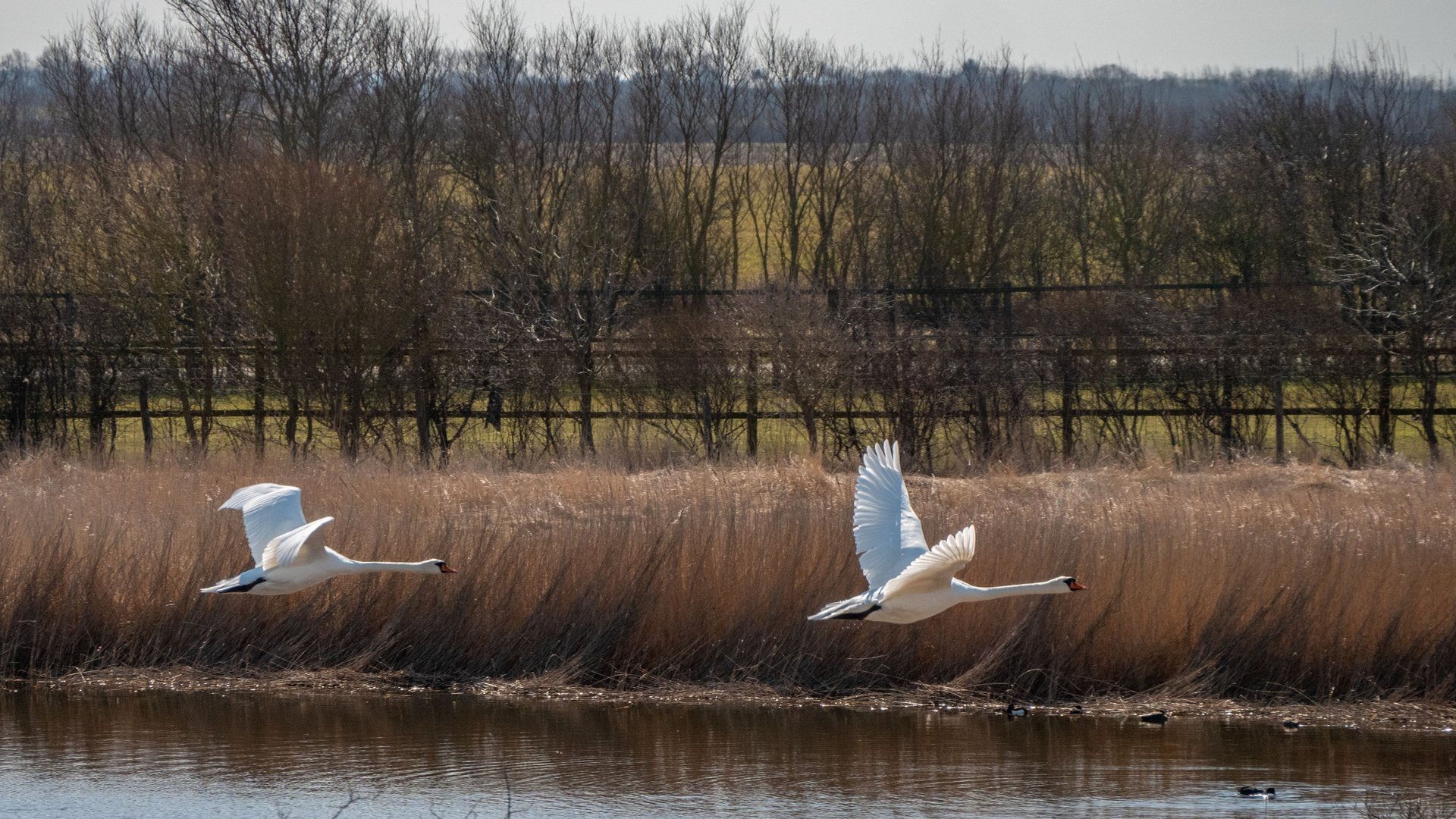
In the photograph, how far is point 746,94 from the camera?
111 feet

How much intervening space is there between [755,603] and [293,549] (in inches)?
184

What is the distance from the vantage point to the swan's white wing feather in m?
8.69

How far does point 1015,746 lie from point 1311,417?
1257 centimetres

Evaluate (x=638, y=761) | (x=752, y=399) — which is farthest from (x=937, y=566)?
(x=752, y=399)

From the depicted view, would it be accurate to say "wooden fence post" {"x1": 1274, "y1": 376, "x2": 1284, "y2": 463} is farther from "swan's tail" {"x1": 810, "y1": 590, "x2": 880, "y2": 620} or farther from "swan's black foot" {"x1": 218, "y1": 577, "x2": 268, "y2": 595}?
"swan's black foot" {"x1": 218, "y1": 577, "x2": 268, "y2": 595}

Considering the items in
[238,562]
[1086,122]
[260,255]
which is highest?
[1086,122]

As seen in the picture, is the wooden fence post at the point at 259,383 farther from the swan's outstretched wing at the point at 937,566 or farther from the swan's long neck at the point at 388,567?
the swan's outstretched wing at the point at 937,566

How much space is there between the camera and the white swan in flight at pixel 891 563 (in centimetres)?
891

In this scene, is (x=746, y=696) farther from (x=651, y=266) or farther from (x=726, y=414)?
(x=651, y=266)

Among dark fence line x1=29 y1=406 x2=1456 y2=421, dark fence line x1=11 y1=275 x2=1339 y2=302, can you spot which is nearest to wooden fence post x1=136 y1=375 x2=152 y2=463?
dark fence line x1=29 y1=406 x2=1456 y2=421

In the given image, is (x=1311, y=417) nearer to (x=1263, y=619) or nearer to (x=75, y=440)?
(x=1263, y=619)

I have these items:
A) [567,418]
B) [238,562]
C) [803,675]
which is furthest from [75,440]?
[803,675]

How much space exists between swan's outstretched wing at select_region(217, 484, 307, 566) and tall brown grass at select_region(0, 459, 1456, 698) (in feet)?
7.88

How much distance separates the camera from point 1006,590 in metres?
9.20
